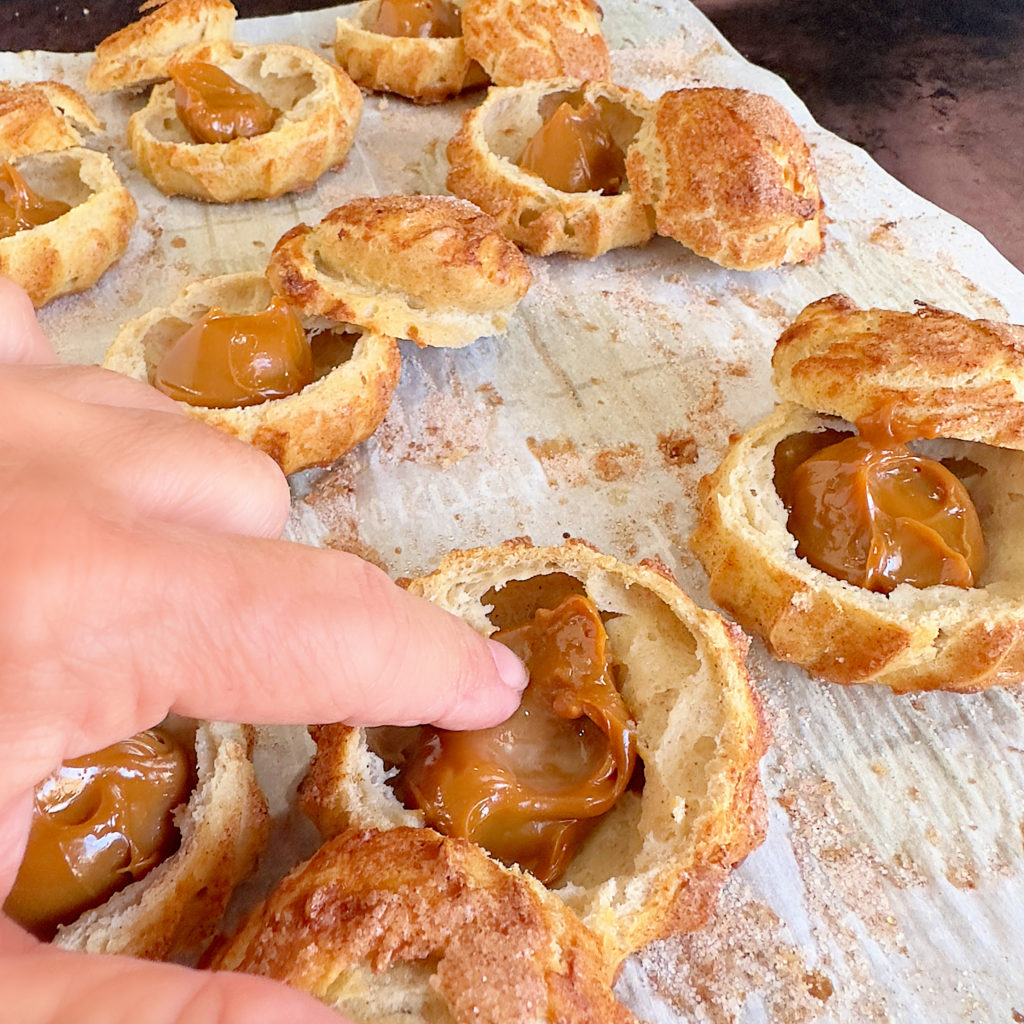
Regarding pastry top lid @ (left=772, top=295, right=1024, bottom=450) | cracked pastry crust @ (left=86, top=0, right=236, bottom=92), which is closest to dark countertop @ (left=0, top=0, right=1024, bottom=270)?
cracked pastry crust @ (left=86, top=0, right=236, bottom=92)

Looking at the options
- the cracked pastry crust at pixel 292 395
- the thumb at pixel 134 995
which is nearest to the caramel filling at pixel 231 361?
the cracked pastry crust at pixel 292 395

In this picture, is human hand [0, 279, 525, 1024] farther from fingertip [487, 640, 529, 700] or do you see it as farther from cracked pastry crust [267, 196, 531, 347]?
cracked pastry crust [267, 196, 531, 347]

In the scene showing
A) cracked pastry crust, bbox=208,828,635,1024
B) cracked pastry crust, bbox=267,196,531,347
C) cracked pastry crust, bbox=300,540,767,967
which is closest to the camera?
cracked pastry crust, bbox=208,828,635,1024

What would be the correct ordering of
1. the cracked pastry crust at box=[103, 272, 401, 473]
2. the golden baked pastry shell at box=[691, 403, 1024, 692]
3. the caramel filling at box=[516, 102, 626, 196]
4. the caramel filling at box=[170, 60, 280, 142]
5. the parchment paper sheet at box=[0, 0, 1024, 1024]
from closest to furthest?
1. the parchment paper sheet at box=[0, 0, 1024, 1024]
2. the golden baked pastry shell at box=[691, 403, 1024, 692]
3. the cracked pastry crust at box=[103, 272, 401, 473]
4. the caramel filling at box=[516, 102, 626, 196]
5. the caramel filling at box=[170, 60, 280, 142]

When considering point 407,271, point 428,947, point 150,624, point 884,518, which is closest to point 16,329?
point 150,624

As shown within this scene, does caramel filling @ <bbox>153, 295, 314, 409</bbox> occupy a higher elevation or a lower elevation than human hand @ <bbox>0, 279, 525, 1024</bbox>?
lower

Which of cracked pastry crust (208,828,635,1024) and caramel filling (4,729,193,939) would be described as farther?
caramel filling (4,729,193,939)

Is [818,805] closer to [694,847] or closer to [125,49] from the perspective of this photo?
[694,847]
